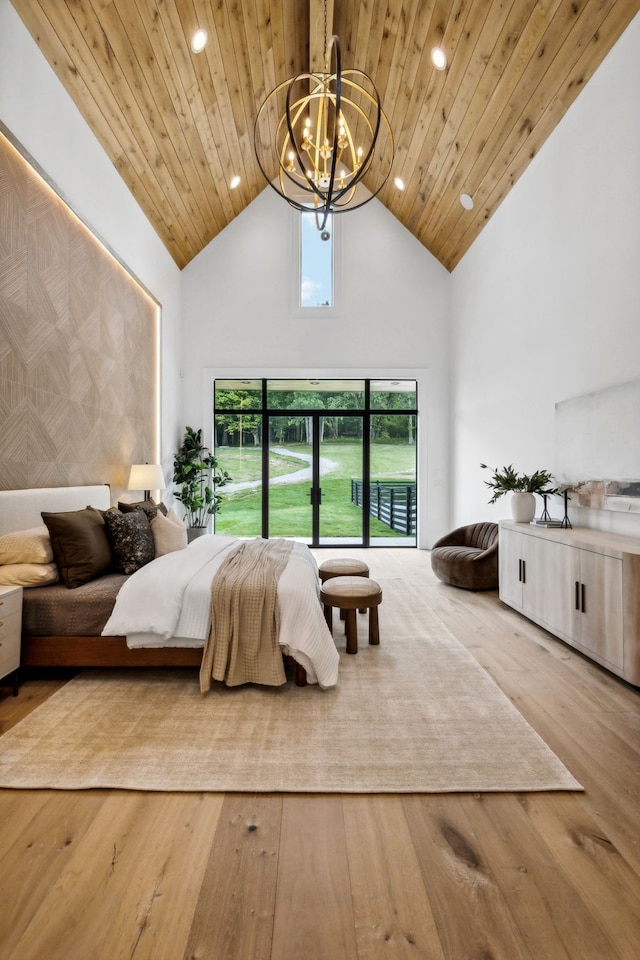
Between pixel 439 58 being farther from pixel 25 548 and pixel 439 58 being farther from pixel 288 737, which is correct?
pixel 288 737

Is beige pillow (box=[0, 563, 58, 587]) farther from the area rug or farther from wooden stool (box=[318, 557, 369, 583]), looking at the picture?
wooden stool (box=[318, 557, 369, 583])

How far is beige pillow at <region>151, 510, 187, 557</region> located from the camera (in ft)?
12.0

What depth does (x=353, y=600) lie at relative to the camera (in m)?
3.14

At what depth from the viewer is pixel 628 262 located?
3.33 meters

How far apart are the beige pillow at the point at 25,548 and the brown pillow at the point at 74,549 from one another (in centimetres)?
7

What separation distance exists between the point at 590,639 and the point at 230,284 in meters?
6.20

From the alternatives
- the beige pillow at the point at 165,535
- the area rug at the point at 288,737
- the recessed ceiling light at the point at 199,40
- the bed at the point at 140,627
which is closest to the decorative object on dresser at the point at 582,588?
the area rug at the point at 288,737

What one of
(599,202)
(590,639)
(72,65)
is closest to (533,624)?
(590,639)

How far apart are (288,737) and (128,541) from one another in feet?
5.66

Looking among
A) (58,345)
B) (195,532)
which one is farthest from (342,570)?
(195,532)

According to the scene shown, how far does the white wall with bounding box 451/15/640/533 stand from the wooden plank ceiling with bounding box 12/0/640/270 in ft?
0.97

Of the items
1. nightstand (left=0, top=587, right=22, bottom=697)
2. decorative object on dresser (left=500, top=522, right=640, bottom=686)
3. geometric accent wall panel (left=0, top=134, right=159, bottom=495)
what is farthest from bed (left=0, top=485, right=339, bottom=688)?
decorative object on dresser (left=500, top=522, right=640, bottom=686)

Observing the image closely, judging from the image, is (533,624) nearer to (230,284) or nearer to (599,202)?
(599,202)

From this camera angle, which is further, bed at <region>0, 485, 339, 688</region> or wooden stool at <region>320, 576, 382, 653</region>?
wooden stool at <region>320, 576, 382, 653</region>
